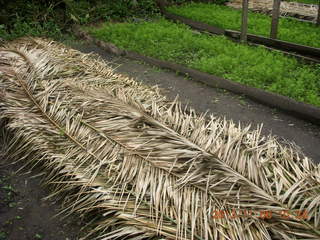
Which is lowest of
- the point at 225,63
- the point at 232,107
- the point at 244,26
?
the point at 232,107

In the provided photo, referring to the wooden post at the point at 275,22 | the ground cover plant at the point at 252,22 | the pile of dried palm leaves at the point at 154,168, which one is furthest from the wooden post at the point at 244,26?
the pile of dried palm leaves at the point at 154,168

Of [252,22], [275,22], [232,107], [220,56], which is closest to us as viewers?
[232,107]

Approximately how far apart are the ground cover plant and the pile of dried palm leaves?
4936 millimetres

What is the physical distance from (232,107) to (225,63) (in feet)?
4.64

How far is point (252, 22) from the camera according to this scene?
29.0 ft

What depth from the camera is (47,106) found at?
3.61 m

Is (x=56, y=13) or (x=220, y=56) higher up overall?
(x=56, y=13)

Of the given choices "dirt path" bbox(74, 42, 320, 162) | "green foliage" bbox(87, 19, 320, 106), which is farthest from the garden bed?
"dirt path" bbox(74, 42, 320, 162)

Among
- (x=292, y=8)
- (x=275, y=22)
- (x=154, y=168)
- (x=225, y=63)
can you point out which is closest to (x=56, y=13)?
(x=225, y=63)

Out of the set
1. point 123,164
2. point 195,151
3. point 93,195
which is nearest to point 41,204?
point 93,195

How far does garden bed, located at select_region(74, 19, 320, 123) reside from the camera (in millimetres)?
4727

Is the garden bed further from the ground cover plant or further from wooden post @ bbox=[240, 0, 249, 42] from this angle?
the ground cover plant

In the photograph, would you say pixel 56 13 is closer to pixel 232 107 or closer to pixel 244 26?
pixel 244 26

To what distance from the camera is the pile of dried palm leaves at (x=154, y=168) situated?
2.12 meters
